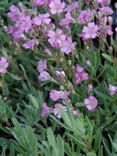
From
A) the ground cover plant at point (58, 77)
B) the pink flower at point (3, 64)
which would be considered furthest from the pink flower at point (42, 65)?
the pink flower at point (3, 64)

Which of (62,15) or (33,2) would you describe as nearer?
(33,2)

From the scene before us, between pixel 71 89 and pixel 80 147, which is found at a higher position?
pixel 71 89

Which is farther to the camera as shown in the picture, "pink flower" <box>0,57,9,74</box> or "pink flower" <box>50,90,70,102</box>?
"pink flower" <box>0,57,9,74</box>

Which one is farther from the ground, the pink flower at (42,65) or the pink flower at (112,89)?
the pink flower at (42,65)

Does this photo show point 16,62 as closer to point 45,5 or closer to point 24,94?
point 24,94

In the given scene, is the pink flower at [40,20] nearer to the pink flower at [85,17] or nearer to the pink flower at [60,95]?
the pink flower at [85,17]

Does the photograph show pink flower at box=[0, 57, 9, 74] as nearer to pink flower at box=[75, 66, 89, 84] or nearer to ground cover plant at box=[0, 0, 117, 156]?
ground cover plant at box=[0, 0, 117, 156]

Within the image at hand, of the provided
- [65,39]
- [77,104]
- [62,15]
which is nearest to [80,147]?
[77,104]

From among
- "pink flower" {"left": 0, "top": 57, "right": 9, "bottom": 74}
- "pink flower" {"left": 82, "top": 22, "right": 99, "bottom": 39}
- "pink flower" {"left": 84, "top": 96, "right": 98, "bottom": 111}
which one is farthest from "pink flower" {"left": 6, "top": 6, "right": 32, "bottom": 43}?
"pink flower" {"left": 84, "top": 96, "right": 98, "bottom": 111}
